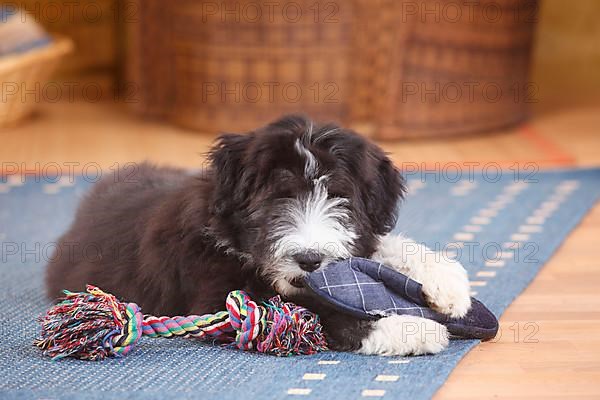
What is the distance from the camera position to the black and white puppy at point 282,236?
9.07 feet

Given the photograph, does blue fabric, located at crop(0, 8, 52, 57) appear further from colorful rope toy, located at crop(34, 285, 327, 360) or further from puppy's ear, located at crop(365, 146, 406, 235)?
puppy's ear, located at crop(365, 146, 406, 235)

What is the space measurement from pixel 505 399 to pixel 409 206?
235 cm

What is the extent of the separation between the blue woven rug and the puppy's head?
321mm

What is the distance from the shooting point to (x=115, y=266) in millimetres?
3232

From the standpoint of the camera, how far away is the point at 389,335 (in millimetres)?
2834

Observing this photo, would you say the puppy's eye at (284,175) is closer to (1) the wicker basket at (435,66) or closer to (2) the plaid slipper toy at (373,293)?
(2) the plaid slipper toy at (373,293)

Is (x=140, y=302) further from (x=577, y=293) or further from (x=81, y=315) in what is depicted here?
(x=577, y=293)

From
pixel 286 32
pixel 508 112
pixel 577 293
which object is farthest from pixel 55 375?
pixel 508 112

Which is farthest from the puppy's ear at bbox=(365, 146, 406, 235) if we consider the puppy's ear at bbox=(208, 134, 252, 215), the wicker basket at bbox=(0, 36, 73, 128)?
the wicker basket at bbox=(0, 36, 73, 128)

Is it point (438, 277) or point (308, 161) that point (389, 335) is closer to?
point (438, 277)

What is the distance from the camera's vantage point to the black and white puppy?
277 cm

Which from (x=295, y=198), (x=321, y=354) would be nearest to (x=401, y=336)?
(x=321, y=354)

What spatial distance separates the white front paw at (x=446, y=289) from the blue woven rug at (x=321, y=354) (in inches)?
5.5

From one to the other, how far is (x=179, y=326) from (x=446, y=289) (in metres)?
0.82
